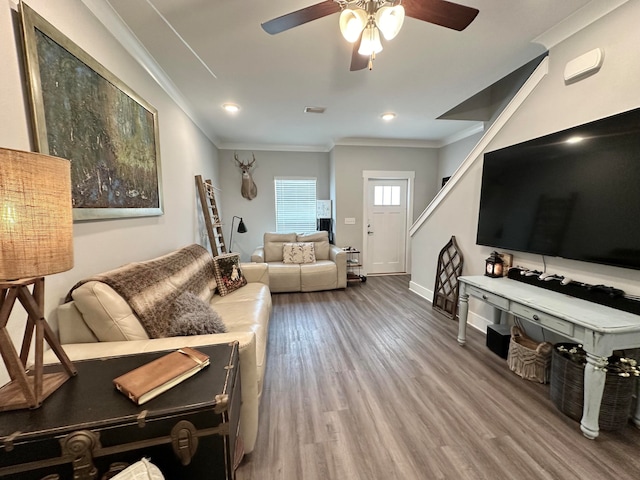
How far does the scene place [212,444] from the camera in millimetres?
878

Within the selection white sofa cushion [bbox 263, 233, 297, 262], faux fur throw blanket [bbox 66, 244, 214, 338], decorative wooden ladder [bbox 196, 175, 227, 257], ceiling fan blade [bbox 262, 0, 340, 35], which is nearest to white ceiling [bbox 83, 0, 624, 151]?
ceiling fan blade [bbox 262, 0, 340, 35]

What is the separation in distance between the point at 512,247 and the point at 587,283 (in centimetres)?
55

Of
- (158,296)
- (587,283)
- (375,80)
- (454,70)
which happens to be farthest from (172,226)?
(587,283)

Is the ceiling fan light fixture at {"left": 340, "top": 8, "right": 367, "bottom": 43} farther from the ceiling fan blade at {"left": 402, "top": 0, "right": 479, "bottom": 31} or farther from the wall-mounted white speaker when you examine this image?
the wall-mounted white speaker

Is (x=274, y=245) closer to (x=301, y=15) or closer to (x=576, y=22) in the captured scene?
(x=301, y=15)

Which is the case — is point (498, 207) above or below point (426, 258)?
above

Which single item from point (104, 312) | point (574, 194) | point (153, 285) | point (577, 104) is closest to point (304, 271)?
point (153, 285)

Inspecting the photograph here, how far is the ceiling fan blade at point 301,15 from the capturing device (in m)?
1.29

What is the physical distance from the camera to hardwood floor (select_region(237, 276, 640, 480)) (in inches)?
51.6

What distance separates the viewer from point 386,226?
200 inches

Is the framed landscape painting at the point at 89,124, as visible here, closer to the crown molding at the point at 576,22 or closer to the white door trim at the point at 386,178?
the crown molding at the point at 576,22

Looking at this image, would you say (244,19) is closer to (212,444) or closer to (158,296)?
(158,296)

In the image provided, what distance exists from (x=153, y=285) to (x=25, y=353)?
0.70m

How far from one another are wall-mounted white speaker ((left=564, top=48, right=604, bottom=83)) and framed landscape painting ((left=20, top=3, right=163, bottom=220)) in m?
3.07
